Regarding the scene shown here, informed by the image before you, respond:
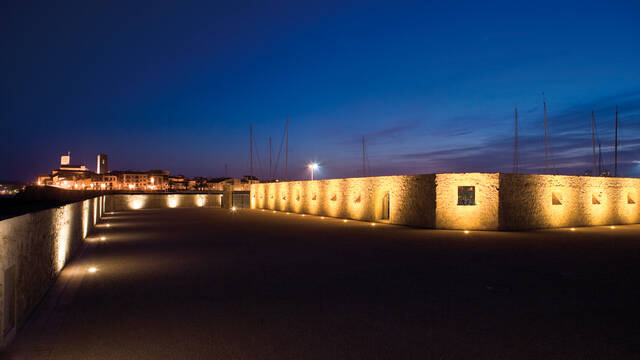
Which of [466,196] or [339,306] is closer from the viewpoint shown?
[339,306]

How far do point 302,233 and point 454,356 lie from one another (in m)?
12.2

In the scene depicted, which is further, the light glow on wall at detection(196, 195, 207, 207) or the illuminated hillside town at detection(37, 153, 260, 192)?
the illuminated hillside town at detection(37, 153, 260, 192)

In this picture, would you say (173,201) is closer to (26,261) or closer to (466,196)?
(466,196)

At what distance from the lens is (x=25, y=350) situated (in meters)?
3.97

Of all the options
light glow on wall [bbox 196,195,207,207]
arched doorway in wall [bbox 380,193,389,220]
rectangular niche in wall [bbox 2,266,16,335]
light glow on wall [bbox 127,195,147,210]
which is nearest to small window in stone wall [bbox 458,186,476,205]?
arched doorway in wall [bbox 380,193,389,220]

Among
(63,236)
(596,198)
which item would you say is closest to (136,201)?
(63,236)

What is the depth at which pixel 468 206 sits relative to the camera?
17.4 metres

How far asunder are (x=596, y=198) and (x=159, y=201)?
34799mm

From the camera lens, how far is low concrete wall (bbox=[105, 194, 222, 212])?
36500 mm

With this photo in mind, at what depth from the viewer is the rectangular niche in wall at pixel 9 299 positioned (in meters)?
4.20

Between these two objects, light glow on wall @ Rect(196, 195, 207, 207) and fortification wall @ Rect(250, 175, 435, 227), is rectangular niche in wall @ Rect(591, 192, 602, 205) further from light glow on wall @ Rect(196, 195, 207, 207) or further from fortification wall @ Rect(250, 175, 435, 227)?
light glow on wall @ Rect(196, 195, 207, 207)

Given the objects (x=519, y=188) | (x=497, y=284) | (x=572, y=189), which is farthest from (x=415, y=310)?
(x=572, y=189)

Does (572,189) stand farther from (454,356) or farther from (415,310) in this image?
(454,356)

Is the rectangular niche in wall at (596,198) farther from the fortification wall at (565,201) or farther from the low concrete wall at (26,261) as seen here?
the low concrete wall at (26,261)
